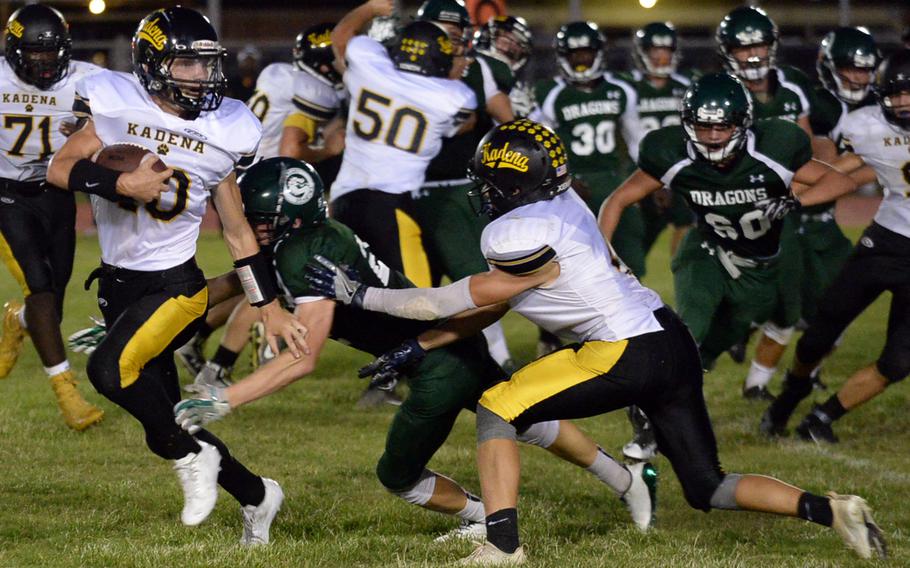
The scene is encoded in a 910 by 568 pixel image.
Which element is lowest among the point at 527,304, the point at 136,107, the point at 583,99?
the point at 583,99

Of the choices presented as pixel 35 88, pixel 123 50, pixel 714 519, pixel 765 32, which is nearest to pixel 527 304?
pixel 714 519

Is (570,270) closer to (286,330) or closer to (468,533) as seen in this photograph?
(286,330)

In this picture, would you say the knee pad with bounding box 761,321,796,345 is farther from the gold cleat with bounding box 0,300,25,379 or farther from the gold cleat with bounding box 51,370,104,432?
the gold cleat with bounding box 0,300,25,379

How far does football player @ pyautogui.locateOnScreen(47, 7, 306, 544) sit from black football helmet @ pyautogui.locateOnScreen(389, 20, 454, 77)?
2.08 metres

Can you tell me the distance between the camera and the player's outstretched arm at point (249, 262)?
4.10 metres

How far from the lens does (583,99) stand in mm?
8203

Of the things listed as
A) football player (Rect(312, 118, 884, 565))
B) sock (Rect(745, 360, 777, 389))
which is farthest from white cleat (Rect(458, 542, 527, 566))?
sock (Rect(745, 360, 777, 389))

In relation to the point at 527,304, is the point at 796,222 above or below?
below

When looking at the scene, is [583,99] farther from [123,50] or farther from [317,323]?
[123,50]

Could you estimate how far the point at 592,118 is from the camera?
815 centimetres

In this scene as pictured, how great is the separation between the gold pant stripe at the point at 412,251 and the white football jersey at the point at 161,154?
1966 millimetres

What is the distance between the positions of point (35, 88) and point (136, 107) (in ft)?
6.49

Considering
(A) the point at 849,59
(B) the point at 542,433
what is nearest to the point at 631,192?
(B) the point at 542,433

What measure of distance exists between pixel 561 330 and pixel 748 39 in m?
3.35
